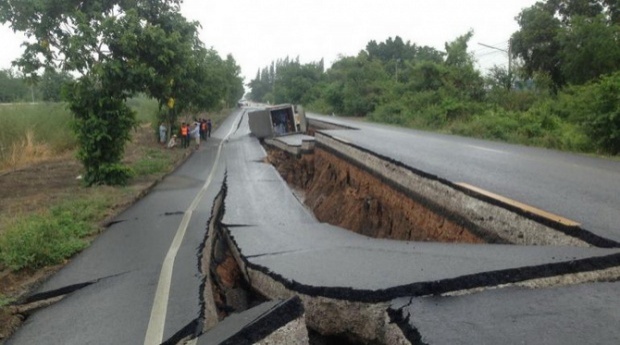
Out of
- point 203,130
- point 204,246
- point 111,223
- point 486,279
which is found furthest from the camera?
point 203,130

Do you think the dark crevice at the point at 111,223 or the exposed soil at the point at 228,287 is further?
the dark crevice at the point at 111,223

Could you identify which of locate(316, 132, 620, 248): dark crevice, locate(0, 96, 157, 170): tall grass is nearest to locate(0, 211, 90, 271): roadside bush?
locate(316, 132, 620, 248): dark crevice

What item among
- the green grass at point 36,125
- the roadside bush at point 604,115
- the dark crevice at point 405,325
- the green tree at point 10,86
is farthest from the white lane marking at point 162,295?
the green tree at point 10,86

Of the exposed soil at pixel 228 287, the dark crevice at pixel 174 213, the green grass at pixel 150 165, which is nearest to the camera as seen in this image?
the exposed soil at pixel 228 287

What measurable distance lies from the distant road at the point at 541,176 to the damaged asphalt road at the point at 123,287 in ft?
12.7

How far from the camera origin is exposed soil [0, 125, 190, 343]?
17.8 feet

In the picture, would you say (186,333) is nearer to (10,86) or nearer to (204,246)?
(204,246)

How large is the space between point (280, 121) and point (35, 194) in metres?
18.3

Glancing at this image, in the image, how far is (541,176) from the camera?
7.91 m

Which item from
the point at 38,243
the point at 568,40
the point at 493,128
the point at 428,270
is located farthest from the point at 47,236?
the point at 568,40

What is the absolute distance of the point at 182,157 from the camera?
Result: 2073 centimetres

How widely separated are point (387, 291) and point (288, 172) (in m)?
14.7

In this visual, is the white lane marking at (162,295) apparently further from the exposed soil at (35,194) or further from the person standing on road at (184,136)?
the person standing on road at (184,136)

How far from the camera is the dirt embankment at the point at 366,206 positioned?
264 inches
